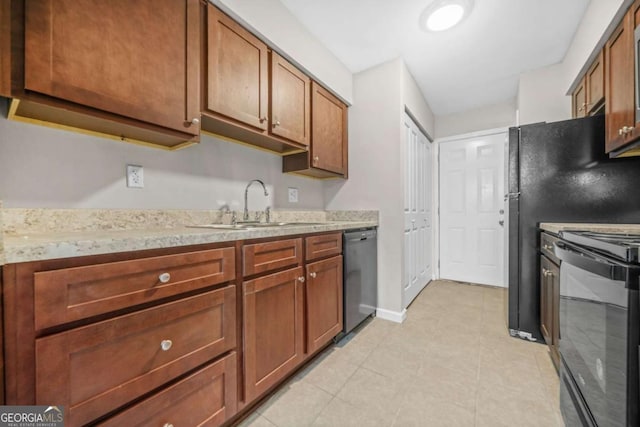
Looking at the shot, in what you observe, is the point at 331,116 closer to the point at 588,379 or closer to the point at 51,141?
the point at 51,141

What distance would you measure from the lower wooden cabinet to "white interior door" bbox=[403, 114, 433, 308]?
1.01 meters

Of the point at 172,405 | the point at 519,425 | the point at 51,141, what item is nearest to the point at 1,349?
the point at 172,405

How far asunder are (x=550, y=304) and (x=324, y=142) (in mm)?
1999

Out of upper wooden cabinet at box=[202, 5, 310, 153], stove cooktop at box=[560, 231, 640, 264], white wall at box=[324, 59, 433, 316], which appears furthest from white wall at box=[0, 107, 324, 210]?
stove cooktop at box=[560, 231, 640, 264]

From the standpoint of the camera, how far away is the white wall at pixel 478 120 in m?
3.36

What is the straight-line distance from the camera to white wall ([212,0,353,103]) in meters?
1.51

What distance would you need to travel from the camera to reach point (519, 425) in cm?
118

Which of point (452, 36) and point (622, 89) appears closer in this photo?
point (622, 89)

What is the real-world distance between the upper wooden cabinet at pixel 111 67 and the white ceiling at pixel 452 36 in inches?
38.9

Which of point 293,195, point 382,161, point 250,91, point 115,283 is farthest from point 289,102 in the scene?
point 115,283

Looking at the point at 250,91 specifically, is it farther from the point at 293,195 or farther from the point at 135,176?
the point at 293,195

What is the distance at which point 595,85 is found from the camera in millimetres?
1867

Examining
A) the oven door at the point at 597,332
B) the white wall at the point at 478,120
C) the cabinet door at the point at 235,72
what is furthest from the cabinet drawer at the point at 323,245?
the white wall at the point at 478,120

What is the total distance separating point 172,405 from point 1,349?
21.3 inches
